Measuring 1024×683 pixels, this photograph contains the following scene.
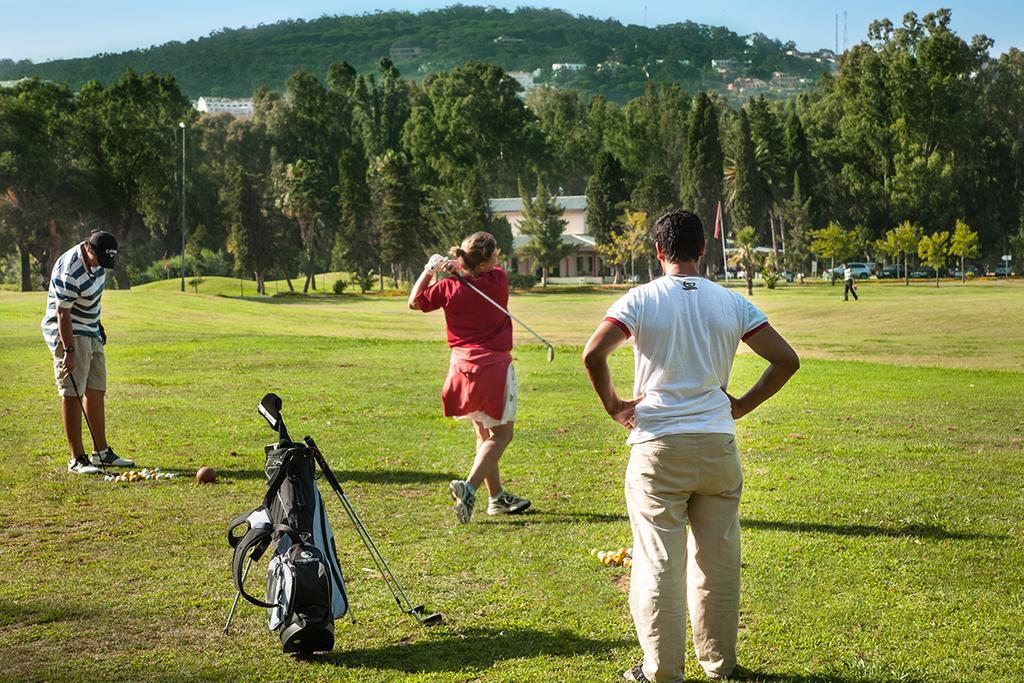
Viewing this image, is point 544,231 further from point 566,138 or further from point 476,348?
point 476,348

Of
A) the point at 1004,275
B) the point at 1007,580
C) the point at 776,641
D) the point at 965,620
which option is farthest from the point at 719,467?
the point at 1004,275

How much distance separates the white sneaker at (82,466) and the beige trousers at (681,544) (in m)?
7.70

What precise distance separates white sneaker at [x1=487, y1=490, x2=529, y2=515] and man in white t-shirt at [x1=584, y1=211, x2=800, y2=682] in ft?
13.3

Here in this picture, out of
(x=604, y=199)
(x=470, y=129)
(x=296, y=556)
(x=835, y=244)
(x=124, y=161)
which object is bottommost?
(x=296, y=556)

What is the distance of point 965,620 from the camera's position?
270 inches

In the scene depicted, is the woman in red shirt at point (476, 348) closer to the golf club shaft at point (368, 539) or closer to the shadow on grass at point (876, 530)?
the golf club shaft at point (368, 539)

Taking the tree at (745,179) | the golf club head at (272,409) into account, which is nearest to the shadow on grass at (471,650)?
the golf club head at (272,409)

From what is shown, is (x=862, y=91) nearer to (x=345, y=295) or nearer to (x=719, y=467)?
(x=345, y=295)

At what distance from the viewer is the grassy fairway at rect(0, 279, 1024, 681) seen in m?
6.40

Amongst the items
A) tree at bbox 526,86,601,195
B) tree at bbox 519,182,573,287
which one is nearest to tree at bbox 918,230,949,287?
tree at bbox 519,182,573,287

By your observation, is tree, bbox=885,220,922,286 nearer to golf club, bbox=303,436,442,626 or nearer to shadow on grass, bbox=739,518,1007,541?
shadow on grass, bbox=739,518,1007,541

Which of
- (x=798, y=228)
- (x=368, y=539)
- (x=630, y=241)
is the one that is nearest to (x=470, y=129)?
(x=630, y=241)

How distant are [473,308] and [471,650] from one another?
11.7ft

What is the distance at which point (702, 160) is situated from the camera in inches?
4181
